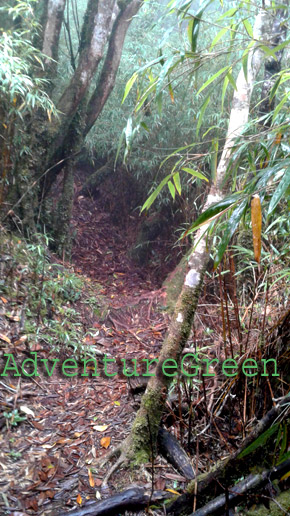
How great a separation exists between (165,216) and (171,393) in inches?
151

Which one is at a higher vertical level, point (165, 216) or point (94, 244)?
point (165, 216)

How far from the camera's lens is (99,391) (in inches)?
104

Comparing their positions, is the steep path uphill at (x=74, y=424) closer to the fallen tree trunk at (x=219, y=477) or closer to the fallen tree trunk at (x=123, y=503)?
the fallen tree trunk at (x=123, y=503)

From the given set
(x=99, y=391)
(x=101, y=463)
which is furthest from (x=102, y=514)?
(x=99, y=391)

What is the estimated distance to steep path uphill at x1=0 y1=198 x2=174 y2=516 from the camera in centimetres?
176

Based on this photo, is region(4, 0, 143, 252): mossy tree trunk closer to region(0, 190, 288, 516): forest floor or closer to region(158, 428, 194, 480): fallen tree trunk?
region(0, 190, 288, 516): forest floor

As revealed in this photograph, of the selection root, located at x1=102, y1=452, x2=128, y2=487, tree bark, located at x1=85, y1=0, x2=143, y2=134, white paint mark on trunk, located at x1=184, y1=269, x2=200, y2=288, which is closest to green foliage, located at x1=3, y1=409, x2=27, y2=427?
root, located at x1=102, y1=452, x2=128, y2=487

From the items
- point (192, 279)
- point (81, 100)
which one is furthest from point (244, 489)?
point (81, 100)

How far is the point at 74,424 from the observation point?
7.51ft

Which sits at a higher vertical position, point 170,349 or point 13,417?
point 170,349

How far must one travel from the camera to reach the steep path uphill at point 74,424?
1762mm

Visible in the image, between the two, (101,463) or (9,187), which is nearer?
(101,463)

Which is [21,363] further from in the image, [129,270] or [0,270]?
[129,270]

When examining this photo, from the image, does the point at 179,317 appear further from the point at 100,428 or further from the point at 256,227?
the point at 256,227
